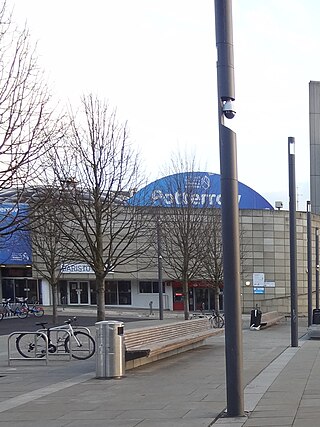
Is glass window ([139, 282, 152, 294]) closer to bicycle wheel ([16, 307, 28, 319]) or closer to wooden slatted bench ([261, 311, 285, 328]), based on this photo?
bicycle wheel ([16, 307, 28, 319])

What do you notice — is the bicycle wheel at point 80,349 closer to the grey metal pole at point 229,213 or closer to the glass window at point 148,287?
the grey metal pole at point 229,213

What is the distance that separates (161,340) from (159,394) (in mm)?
5230

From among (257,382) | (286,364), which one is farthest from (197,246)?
(257,382)

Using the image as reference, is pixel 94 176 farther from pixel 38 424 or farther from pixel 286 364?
pixel 38 424

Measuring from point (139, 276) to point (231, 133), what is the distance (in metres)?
49.4

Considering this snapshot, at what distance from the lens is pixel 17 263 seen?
54500 millimetres

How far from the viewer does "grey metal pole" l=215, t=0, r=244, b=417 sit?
8.17 metres

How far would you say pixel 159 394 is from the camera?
10.2 metres

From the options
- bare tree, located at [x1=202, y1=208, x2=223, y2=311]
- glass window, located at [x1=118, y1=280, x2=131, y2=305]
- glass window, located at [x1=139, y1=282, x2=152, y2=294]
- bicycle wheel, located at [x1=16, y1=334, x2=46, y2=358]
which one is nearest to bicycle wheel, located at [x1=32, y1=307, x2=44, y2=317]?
bare tree, located at [x1=202, y1=208, x2=223, y2=311]

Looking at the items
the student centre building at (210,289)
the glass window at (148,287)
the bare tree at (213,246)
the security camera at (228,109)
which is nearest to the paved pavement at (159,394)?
the security camera at (228,109)

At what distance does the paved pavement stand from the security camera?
3.85 metres

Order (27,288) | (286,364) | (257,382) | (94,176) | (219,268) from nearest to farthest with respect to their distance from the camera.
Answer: (257,382), (286,364), (94,176), (219,268), (27,288)

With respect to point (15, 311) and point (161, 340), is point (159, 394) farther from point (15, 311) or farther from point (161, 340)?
point (15, 311)

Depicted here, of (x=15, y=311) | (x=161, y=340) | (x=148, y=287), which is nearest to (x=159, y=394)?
(x=161, y=340)
